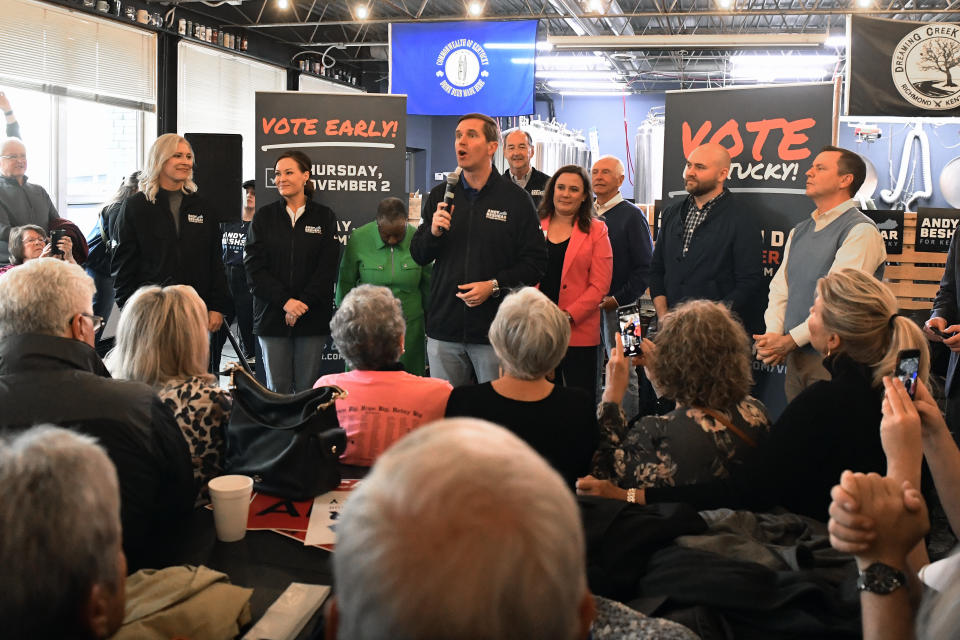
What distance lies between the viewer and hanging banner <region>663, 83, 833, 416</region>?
427cm

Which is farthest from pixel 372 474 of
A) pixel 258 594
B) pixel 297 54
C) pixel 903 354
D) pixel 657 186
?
pixel 297 54

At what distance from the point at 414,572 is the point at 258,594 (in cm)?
104

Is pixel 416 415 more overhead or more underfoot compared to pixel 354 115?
more underfoot

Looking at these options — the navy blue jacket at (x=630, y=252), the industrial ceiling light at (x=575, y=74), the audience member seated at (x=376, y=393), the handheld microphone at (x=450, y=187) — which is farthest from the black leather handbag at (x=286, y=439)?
the industrial ceiling light at (x=575, y=74)

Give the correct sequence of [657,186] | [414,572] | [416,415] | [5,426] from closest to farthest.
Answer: [414,572], [5,426], [416,415], [657,186]

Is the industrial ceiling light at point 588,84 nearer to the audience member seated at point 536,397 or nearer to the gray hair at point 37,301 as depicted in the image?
the audience member seated at point 536,397

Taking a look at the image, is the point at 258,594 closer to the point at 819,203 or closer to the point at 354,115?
the point at 819,203

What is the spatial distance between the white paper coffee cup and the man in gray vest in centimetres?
267

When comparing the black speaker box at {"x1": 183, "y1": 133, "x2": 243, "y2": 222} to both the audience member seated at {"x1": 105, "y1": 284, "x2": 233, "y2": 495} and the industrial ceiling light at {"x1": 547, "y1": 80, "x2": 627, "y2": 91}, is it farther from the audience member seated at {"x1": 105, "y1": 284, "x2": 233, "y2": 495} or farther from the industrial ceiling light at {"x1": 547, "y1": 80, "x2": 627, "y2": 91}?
the industrial ceiling light at {"x1": 547, "y1": 80, "x2": 627, "y2": 91}

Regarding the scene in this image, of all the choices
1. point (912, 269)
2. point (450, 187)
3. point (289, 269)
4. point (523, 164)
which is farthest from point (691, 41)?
point (289, 269)

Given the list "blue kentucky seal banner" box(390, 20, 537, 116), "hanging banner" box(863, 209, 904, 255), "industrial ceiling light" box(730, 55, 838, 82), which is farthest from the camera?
"industrial ceiling light" box(730, 55, 838, 82)

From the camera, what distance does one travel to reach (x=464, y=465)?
0.69m

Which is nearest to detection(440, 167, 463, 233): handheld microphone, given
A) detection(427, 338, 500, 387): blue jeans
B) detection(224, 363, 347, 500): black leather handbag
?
detection(427, 338, 500, 387): blue jeans

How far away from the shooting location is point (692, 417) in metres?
2.13
